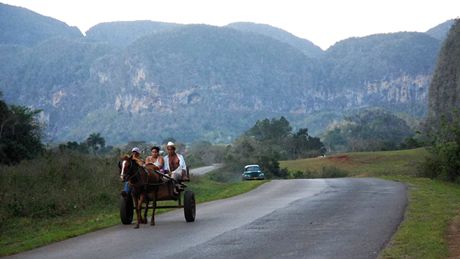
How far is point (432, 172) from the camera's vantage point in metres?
39.8

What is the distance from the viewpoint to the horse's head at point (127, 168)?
48.1ft

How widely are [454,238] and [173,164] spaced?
7285mm

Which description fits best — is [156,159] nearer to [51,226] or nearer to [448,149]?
[51,226]

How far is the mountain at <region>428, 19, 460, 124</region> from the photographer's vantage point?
10806cm

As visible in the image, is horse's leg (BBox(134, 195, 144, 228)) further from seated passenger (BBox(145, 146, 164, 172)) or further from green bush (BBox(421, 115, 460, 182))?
green bush (BBox(421, 115, 460, 182))

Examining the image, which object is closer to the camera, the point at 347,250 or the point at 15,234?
the point at 347,250

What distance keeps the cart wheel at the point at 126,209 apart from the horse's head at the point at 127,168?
147 cm

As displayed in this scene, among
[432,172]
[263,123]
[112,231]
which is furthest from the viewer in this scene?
[263,123]

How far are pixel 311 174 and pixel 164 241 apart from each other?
179 feet

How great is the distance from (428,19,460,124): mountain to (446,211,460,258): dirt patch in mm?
93138

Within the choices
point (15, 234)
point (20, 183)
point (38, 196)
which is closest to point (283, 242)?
point (15, 234)

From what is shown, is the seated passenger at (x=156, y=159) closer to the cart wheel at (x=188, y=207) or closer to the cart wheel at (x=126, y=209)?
the cart wheel at (x=188, y=207)

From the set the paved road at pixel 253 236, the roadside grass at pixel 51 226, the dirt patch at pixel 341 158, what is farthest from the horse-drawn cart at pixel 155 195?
the dirt patch at pixel 341 158

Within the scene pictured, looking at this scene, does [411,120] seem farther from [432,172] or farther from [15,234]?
[15,234]
